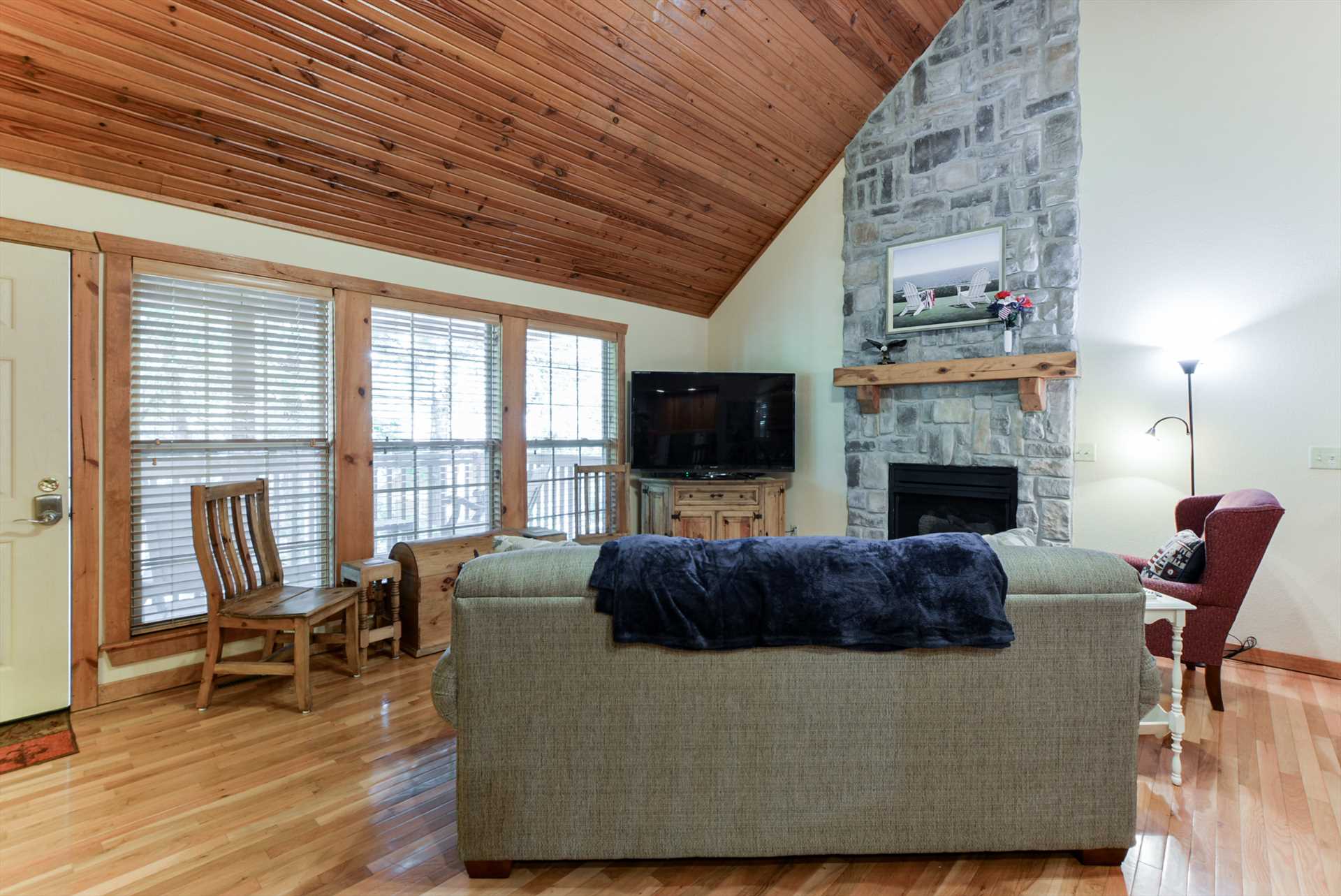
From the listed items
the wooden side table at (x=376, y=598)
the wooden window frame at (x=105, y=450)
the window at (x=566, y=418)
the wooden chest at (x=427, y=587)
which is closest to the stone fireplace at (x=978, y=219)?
the window at (x=566, y=418)

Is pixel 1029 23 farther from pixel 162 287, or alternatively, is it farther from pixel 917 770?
pixel 162 287

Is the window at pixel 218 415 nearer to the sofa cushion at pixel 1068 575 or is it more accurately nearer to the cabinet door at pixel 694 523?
the cabinet door at pixel 694 523

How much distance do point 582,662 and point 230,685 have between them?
241 centimetres

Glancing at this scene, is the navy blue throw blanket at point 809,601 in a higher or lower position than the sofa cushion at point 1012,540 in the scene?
lower

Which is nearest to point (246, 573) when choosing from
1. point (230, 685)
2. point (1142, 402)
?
point (230, 685)

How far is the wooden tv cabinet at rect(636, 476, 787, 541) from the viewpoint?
183 inches

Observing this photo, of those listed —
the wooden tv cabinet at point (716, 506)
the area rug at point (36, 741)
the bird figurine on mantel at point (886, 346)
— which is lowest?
the area rug at point (36, 741)

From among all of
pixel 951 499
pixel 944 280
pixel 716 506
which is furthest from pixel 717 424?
pixel 944 280

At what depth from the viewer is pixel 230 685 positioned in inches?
119

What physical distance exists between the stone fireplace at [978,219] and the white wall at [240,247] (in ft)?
6.39

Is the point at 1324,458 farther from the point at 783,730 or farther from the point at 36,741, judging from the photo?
the point at 36,741

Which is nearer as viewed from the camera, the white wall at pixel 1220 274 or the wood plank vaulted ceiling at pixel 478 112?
the wood plank vaulted ceiling at pixel 478 112

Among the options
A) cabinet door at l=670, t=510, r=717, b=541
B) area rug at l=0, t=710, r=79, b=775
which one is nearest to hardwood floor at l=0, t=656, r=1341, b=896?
area rug at l=0, t=710, r=79, b=775

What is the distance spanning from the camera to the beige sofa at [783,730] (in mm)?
1613
